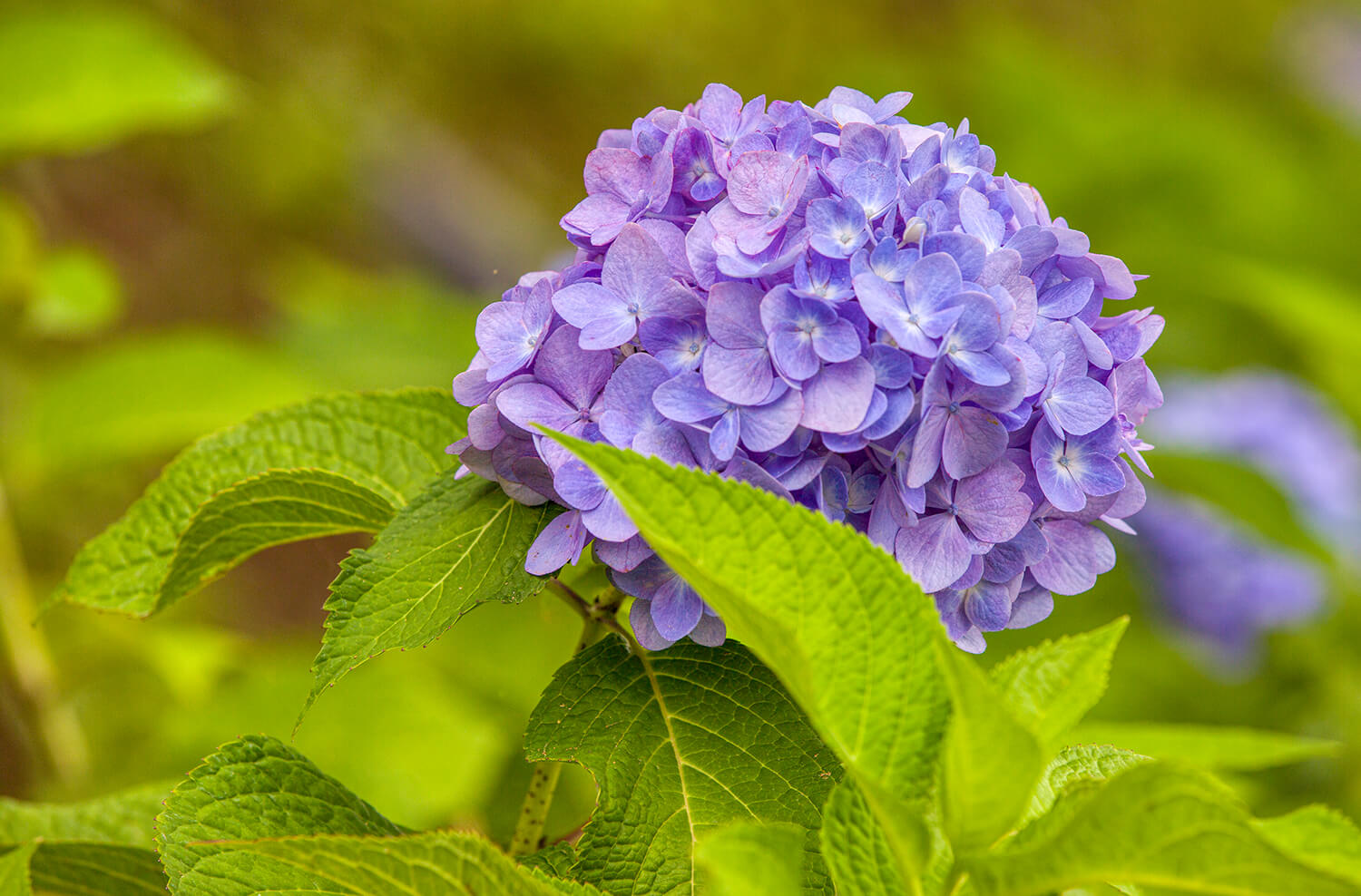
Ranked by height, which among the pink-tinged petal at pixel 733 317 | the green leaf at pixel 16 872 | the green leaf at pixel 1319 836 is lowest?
the green leaf at pixel 16 872

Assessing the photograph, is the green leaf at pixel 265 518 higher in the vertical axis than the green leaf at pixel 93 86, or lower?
lower

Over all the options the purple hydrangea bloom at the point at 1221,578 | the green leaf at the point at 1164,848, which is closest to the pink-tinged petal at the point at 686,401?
the green leaf at the point at 1164,848

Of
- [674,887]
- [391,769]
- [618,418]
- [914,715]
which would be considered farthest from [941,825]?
[391,769]

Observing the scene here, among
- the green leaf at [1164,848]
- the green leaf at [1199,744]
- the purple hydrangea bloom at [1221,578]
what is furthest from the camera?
the purple hydrangea bloom at [1221,578]

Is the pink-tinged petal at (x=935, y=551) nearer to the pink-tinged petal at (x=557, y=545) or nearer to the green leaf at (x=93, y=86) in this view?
the pink-tinged petal at (x=557, y=545)

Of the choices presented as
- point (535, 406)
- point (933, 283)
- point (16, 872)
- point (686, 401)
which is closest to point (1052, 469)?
point (933, 283)

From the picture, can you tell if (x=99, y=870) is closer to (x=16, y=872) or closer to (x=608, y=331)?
(x=16, y=872)

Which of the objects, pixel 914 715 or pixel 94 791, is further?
pixel 94 791

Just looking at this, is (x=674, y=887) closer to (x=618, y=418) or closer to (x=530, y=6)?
(x=618, y=418)
